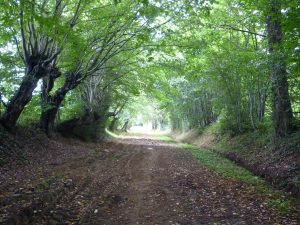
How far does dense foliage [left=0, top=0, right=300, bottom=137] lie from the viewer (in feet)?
31.6

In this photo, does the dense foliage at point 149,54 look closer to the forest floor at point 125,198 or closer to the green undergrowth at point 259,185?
the green undergrowth at point 259,185

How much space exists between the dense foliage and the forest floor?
4089 mm

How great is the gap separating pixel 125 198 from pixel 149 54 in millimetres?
8904

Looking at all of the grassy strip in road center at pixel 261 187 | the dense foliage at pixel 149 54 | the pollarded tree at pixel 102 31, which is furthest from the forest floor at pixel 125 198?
the pollarded tree at pixel 102 31

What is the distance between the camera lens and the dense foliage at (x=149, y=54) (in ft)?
31.6

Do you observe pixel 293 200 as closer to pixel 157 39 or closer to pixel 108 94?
pixel 157 39

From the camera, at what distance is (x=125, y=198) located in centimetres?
691

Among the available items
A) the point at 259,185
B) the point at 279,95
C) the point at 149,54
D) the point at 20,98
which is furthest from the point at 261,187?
the point at 20,98

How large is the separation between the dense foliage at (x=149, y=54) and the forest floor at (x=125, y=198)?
Answer: 4.09 metres

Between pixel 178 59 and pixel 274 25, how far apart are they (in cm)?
624

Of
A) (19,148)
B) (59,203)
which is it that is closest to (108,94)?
(19,148)

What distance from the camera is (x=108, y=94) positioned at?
2522 cm

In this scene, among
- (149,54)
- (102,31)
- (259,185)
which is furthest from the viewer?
(149,54)

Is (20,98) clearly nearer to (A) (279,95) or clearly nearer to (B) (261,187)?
(B) (261,187)
